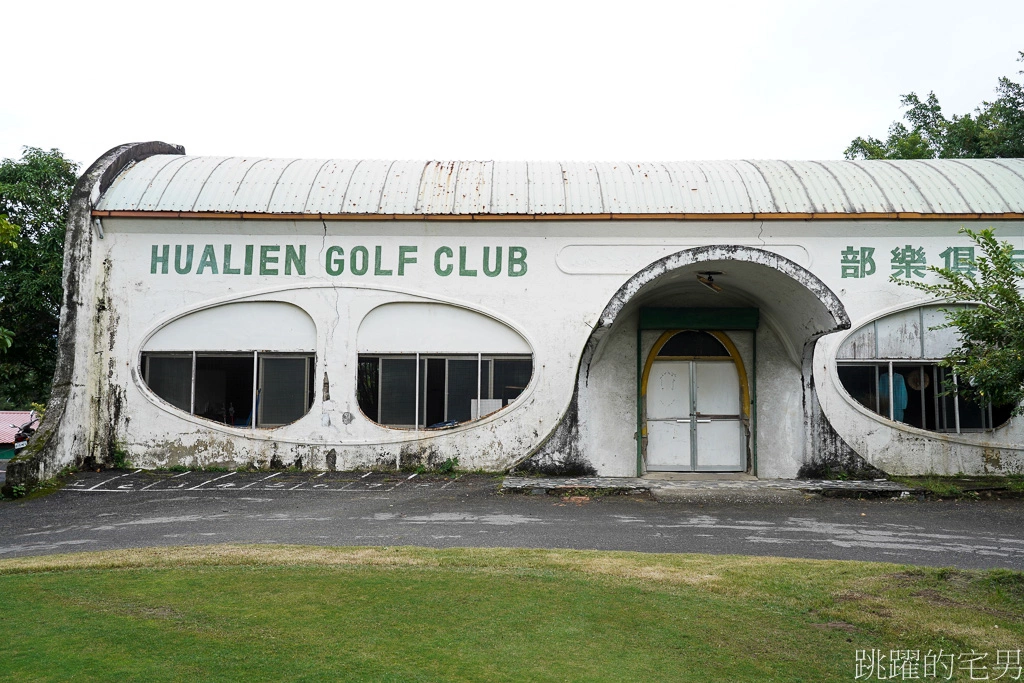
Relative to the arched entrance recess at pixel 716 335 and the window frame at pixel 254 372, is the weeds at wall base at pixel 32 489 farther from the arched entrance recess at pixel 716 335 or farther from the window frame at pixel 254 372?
the arched entrance recess at pixel 716 335

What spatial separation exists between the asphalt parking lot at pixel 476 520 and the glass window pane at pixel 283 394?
139 cm

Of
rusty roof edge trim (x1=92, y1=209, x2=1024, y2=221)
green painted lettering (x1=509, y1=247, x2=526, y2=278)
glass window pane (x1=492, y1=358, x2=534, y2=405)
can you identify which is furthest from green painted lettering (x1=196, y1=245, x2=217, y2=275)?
glass window pane (x1=492, y1=358, x2=534, y2=405)

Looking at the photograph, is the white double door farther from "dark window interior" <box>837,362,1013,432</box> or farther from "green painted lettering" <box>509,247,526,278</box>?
"green painted lettering" <box>509,247,526,278</box>

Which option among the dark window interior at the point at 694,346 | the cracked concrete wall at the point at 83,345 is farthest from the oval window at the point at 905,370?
the cracked concrete wall at the point at 83,345

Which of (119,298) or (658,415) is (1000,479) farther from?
(119,298)

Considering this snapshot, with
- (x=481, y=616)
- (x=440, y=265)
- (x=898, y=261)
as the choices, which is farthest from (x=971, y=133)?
(x=481, y=616)

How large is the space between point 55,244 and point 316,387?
26.1 ft

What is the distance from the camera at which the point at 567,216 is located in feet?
47.1

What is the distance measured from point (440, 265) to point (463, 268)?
16.6 inches

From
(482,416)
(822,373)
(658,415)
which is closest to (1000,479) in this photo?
(822,373)

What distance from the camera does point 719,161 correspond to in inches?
641

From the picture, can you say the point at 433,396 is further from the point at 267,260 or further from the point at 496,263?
the point at 267,260

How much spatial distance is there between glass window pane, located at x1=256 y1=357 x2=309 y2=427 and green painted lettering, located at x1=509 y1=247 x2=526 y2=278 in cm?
407

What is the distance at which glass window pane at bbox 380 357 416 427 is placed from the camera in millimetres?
14438
